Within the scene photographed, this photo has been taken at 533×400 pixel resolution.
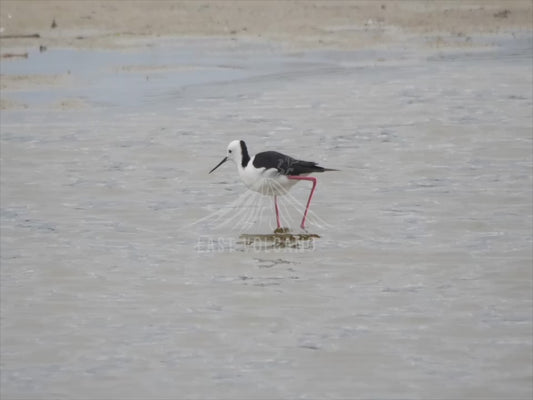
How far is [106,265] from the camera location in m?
8.78

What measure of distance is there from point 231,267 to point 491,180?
11.5ft

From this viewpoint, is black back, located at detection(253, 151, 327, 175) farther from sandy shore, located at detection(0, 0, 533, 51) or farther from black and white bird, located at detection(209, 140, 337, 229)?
sandy shore, located at detection(0, 0, 533, 51)

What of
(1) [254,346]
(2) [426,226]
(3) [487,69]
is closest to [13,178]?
(2) [426,226]

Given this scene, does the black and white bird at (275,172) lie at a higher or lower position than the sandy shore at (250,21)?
lower

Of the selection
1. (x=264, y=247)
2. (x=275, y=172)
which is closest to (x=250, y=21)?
(x=275, y=172)

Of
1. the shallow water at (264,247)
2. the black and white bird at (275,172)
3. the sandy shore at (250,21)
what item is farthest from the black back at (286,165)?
the sandy shore at (250,21)

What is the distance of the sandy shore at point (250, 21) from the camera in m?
20.8

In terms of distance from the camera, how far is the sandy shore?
20.8 m

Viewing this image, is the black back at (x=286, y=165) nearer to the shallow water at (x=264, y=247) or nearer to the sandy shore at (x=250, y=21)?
the shallow water at (x=264, y=247)

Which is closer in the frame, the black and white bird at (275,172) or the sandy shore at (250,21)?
the black and white bird at (275,172)

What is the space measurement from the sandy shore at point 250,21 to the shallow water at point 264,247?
3.25 m

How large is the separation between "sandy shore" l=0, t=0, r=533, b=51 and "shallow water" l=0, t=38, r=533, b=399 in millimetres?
3249

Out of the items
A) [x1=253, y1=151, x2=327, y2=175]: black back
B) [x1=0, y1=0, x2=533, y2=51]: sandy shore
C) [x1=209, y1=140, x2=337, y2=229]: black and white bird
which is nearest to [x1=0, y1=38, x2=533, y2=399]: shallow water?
[x1=209, y1=140, x2=337, y2=229]: black and white bird

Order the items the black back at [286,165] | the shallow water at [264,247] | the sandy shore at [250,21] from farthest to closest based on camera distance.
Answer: the sandy shore at [250,21]
the black back at [286,165]
the shallow water at [264,247]
